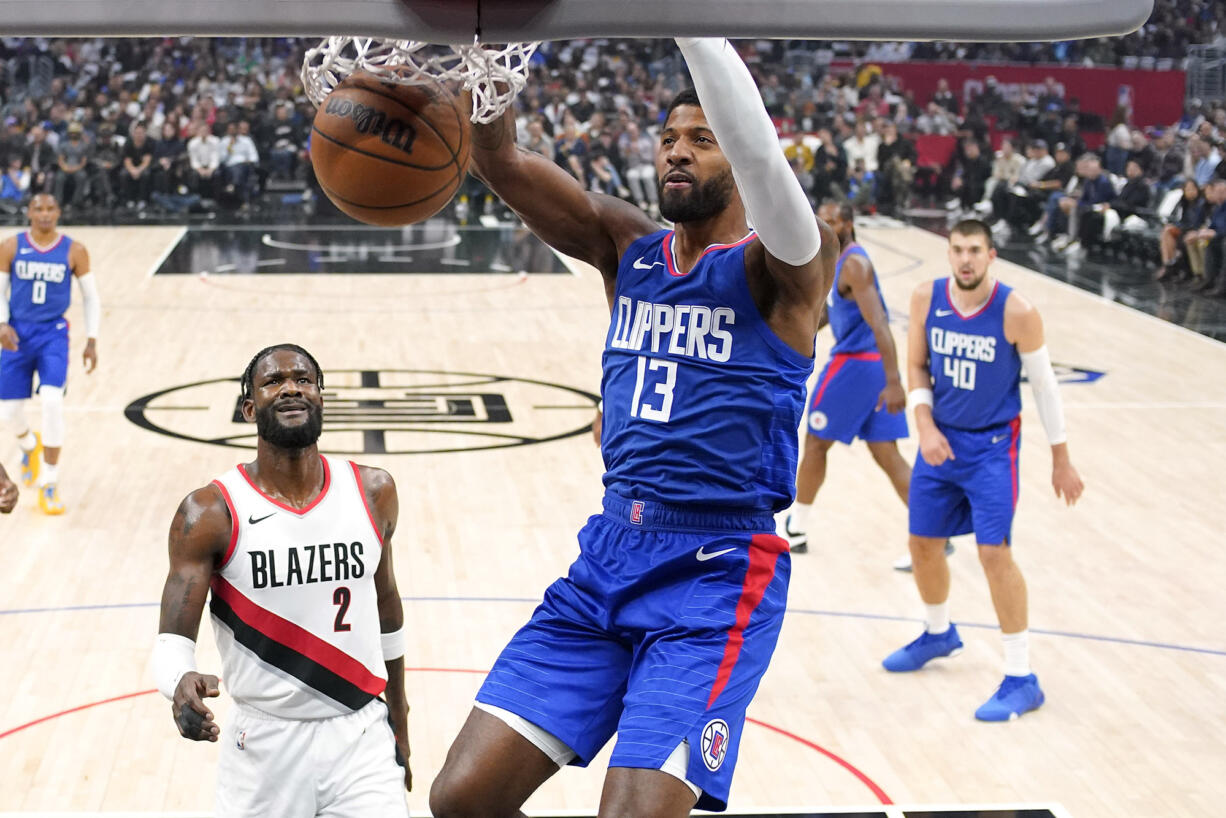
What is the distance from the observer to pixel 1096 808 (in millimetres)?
5461

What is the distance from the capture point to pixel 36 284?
8727 millimetres

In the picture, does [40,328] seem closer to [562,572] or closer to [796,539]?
[562,572]

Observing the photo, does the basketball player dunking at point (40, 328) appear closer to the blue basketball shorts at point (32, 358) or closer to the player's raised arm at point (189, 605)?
the blue basketball shorts at point (32, 358)

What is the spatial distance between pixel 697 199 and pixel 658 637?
1058mm

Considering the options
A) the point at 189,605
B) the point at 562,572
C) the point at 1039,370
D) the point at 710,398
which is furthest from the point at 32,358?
the point at 710,398

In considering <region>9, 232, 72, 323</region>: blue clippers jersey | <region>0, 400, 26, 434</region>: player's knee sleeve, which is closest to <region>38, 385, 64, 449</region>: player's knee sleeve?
<region>0, 400, 26, 434</region>: player's knee sleeve

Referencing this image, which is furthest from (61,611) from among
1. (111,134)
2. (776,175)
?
(111,134)

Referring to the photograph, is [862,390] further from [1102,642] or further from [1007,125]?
[1007,125]

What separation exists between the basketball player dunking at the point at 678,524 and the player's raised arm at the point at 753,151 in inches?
1.4

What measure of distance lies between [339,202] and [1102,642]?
477 cm

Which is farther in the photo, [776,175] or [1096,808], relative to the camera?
[1096,808]

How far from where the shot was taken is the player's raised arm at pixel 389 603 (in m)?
4.27

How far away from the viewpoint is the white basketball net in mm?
3211

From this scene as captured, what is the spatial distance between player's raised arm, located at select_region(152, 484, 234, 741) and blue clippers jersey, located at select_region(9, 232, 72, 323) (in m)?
5.13
